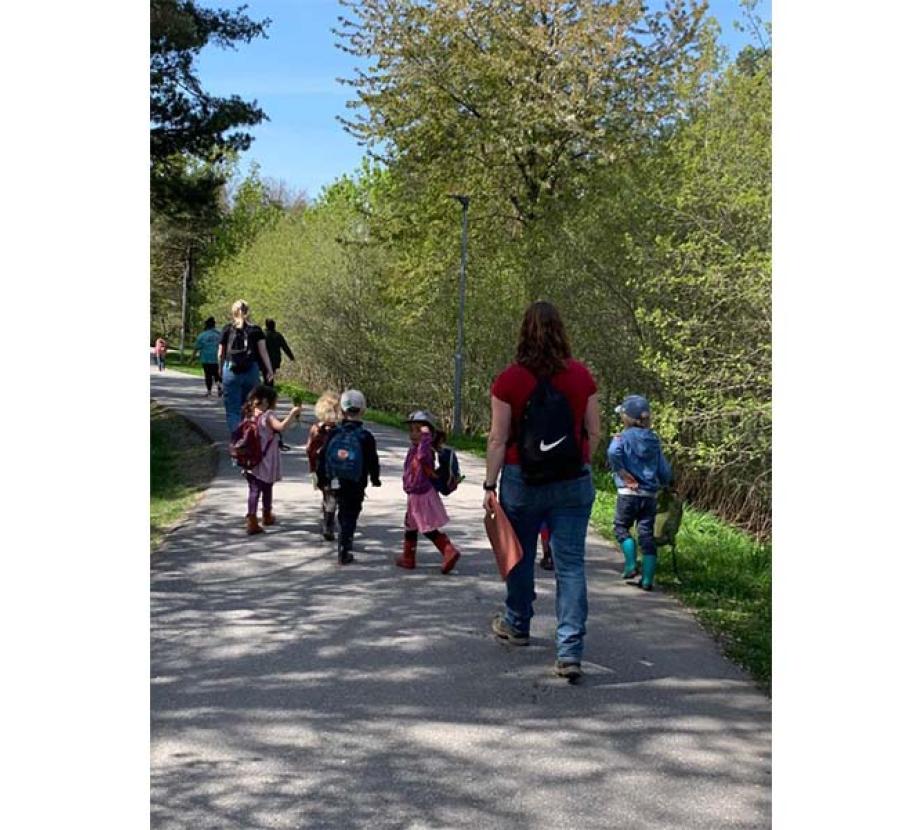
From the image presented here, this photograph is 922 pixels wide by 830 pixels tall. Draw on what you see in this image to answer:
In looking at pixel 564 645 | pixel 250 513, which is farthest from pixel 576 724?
pixel 250 513

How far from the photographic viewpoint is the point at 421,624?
6930mm

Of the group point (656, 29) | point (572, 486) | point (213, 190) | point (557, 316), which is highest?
point (656, 29)

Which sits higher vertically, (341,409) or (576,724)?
(341,409)

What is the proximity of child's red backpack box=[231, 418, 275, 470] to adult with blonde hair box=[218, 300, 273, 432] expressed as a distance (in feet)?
7.38

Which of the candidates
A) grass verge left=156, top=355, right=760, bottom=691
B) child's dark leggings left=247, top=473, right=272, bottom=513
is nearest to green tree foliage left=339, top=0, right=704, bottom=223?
grass verge left=156, top=355, right=760, bottom=691

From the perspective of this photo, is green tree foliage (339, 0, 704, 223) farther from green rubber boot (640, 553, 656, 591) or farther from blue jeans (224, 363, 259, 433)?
green rubber boot (640, 553, 656, 591)

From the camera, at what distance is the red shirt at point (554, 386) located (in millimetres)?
6027

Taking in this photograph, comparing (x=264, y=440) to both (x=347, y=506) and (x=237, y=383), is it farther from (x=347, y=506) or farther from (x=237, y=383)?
(x=237, y=383)

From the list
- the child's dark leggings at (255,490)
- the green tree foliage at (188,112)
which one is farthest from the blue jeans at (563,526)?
the green tree foliage at (188,112)

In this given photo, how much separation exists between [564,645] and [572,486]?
777 mm

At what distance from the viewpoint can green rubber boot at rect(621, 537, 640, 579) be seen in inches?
331

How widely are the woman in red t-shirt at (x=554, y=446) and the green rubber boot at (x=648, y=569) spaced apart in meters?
2.23

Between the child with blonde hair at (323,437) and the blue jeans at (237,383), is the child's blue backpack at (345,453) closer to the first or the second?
the child with blonde hair at (323,437)

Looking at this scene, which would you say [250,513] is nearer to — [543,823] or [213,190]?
[543,823]
